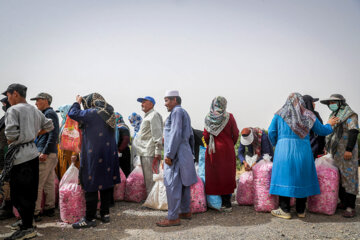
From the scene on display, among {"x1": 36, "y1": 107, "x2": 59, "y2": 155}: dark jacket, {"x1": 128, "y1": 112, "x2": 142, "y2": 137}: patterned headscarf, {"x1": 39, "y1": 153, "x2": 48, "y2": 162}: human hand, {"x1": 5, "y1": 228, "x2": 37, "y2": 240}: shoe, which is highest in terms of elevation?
{"x1": 128, "y1": 112, "x2": 142, "y2": 137}: patterned headscarf

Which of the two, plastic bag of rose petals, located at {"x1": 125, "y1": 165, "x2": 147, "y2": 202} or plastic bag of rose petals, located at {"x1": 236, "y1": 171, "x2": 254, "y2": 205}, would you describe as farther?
plastic bag of rose petals, located at {"x1": 125, "y1": 165, "x2": 147, "y2": 202}

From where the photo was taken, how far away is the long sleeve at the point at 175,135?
12.3 ft

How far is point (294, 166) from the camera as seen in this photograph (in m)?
3.88

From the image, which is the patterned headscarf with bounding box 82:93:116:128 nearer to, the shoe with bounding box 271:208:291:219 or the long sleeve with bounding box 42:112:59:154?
the long sleeve with bounding box 42:112:59:154

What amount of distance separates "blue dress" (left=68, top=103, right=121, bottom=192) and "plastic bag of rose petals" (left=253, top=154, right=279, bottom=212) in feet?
7.47

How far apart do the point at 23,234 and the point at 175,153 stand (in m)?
2.11

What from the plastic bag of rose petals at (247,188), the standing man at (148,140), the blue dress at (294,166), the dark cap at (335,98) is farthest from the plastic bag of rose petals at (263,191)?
the standing man at (148,140)

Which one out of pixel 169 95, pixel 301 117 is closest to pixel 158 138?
pixel 169 95

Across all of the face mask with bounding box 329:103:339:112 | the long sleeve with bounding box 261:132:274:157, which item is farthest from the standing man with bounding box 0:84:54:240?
the face mask with bounding box 329:103:339:112

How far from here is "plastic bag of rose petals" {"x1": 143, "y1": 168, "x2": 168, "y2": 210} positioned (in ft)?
15.0

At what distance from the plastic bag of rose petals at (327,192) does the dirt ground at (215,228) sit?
0.11 meters

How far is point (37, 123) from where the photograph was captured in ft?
11.7

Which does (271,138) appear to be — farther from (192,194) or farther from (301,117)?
(192,194)

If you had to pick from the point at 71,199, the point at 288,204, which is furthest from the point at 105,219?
the point at 288,204
